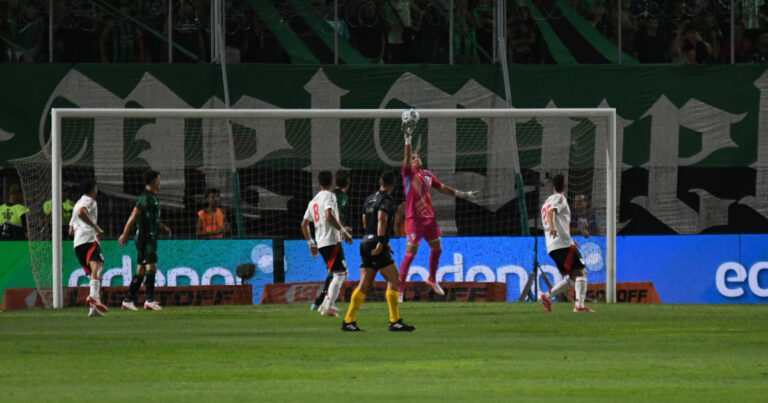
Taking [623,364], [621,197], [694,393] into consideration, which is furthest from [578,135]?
[694,393]

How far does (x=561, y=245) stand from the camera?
20984 millimetres

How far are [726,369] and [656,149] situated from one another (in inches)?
615

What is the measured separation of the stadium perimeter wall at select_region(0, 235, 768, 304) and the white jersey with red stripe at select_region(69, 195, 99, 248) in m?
3.15

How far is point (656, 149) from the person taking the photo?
27734 millimetres

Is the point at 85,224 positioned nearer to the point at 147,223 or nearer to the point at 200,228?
the point at 147,223

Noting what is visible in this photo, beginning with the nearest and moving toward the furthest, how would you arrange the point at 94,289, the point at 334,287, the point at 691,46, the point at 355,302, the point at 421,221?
the point at 355,302, the point at 334,287, the point at 94,289, the point at 421,221, the point at 691,46

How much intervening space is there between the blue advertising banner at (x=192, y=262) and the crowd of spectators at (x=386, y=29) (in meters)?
4.60

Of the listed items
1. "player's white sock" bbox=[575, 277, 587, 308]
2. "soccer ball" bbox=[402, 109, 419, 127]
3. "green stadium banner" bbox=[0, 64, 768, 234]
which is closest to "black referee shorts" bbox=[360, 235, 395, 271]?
"soccer ball" bbox=[402, 109, 419, 127]

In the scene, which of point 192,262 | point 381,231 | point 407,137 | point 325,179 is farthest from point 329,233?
point 192,262

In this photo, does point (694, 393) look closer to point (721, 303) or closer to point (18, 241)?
point (721, 303)

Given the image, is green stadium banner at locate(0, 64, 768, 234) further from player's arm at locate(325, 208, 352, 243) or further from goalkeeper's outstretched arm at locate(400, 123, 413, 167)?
goalkeeper's outstretched arm at locate(400, 123, 413, 167)

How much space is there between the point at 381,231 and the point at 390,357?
114 inches

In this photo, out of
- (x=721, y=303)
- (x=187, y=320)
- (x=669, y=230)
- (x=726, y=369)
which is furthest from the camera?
(x=669, y=230)

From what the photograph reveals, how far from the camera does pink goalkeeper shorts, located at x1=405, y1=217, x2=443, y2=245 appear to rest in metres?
23.0
